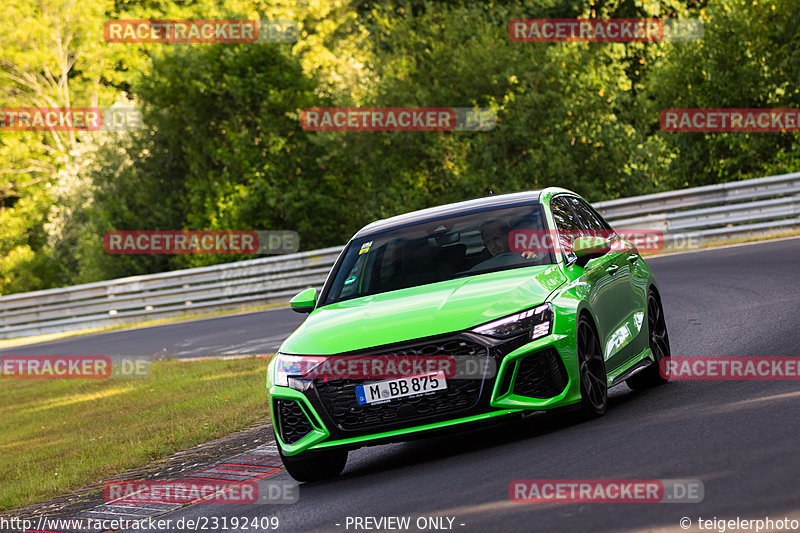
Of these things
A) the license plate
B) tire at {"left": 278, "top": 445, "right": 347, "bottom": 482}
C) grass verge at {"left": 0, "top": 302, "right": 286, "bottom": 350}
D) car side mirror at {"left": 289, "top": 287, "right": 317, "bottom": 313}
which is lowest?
grass verge at {"left": 0, "top": 302, "right": 286, "bottom": 350}

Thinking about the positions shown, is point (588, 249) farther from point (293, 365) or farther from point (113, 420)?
point (113, 420)

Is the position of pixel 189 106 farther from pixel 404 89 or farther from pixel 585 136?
pixel 585 136

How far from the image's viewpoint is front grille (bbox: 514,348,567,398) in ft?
23.5

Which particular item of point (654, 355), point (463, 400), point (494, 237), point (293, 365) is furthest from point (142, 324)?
point (463, 400)

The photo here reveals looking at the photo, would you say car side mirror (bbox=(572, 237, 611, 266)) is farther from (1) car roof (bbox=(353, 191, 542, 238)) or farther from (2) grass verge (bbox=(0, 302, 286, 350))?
(2) grass verge (bbox=(0, 302, 286, 350))

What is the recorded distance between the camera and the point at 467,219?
862 centimetres

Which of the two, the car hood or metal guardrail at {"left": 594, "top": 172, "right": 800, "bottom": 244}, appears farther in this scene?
metal guardrail at {"left": 594, "top": 172, "right": 800, "bottom": 244}

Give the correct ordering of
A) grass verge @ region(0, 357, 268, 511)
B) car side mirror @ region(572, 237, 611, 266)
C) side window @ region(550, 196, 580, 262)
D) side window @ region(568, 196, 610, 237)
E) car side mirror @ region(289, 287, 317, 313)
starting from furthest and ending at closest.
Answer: grass verge @ region(0, 357, 268, 511) → side window @ region(568, 196, 610, 237) → car side mirror @ region(289, 287, 317, 313) → side window @ region(550, 196, 580, 262) → car side mirror @ region(572, 237, 611, 266)

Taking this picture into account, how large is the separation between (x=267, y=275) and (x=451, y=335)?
2231 centimetres

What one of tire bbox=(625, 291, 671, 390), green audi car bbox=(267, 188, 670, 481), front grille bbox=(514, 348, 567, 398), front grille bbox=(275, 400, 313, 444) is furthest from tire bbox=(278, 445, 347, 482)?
tire bbox=(625, 291, 671, 390)

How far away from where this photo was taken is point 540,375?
7223 millimetres

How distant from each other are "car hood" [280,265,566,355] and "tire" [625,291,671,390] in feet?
5.98

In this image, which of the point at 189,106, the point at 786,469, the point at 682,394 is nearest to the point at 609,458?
the point at 786,469

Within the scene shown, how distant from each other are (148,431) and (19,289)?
110ft
